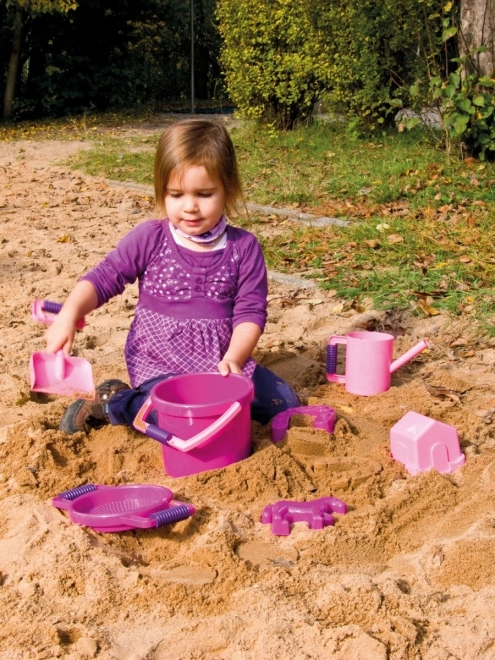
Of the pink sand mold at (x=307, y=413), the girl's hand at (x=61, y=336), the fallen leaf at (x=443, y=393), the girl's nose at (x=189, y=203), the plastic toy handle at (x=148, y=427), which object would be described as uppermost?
the girl's nose at (x=189, y=203)

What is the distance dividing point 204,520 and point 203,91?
17409 millimetres

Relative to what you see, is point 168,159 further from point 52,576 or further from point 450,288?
point 450,288

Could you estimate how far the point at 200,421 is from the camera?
233 cm

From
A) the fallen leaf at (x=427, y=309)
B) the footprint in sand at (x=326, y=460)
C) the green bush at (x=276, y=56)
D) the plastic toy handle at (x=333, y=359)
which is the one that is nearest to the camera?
the footprint in sand at (x=326, y=460)

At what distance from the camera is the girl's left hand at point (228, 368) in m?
2.52

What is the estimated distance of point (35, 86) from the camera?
13.8 metres

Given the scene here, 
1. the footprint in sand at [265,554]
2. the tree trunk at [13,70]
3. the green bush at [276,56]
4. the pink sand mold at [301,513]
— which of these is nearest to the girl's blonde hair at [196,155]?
the pink sand mold at [301,513]

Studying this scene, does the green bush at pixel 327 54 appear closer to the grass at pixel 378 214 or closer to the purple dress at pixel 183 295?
the grass at pixel 378 214

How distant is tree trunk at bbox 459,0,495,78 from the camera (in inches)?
258

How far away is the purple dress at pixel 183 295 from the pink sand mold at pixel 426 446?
1.99 feet

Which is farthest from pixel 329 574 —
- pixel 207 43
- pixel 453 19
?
pixel 207 43

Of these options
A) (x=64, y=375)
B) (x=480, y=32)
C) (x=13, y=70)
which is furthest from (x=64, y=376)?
(x=13, y=70)

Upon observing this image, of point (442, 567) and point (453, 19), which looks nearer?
point (442, 567)

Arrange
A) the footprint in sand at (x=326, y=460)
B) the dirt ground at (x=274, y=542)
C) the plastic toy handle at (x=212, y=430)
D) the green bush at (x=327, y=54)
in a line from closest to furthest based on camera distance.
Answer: the dirt ground at (x=274, y=542)
the plastic toy handle at (x=212, y=430)
the footprint in sand at (x=326, y=460)
the green bush at (x=327, y=54)
